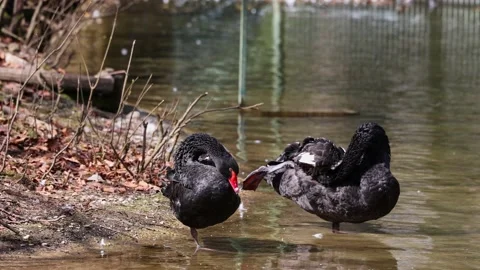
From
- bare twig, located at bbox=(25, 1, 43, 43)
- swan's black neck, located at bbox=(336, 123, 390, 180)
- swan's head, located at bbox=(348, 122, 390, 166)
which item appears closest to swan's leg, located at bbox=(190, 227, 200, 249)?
swan's black neck, located at bbox=(336, 123, 390, 180)

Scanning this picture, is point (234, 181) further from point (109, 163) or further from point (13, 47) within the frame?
point (13, 47)

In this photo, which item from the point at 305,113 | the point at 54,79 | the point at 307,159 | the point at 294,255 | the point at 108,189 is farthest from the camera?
the point at 305,113

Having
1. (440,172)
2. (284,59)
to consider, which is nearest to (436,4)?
(284,59)

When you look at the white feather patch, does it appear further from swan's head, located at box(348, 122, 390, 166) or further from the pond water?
the pond water

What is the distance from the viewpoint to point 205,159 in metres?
8.25

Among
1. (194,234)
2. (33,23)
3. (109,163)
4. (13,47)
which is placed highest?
(33,23)

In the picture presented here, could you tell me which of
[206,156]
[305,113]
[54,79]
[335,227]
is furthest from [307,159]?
[305,113]

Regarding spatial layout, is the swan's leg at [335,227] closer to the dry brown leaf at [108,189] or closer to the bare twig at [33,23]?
the dry brown leaf at [108,189]

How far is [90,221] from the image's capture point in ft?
27.4

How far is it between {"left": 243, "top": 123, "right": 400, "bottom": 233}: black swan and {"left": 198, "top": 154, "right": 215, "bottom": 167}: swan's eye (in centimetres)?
93

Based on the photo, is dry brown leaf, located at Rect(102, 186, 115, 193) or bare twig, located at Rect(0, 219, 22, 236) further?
dry brown leaf, located at Rect(102, 186, 115, 193)

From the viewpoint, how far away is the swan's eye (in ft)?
26.9

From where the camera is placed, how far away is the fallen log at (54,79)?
41.2ft

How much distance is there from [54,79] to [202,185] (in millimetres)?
A: 5630
